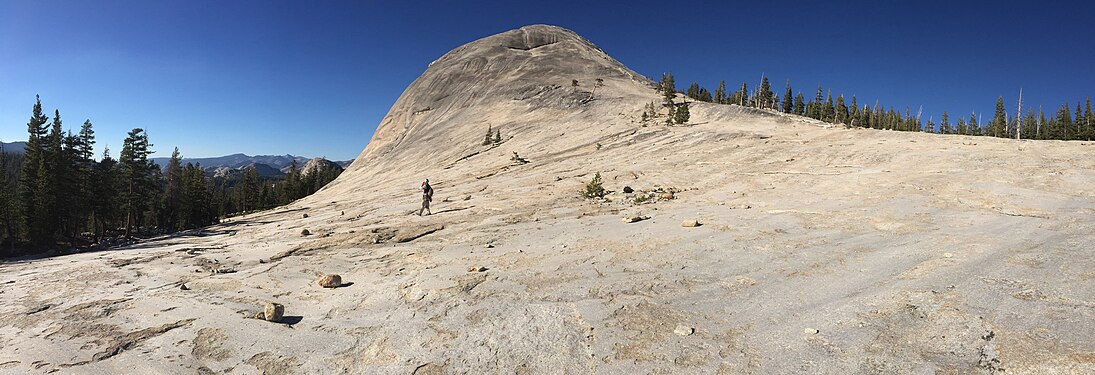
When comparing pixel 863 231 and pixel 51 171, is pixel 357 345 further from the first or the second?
pixel 51 171

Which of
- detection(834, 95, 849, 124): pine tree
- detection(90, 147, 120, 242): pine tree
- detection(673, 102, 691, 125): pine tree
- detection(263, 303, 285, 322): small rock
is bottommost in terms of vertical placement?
detection(263, 303, 285, 322): small rock

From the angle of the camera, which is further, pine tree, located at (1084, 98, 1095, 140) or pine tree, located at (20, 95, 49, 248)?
pine tree, located at (1084, 98, 1095, 140)

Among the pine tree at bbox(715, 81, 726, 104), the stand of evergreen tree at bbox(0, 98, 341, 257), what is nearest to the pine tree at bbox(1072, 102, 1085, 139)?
the pine tree at bbox(715, 81, 726, 104)

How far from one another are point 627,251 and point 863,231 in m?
6.49

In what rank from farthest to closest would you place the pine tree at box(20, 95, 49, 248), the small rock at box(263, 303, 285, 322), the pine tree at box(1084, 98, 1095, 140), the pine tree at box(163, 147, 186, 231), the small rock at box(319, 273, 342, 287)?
the pine tree at box(1084, 98, 1095, 140)
the pine tree at box(163, 147, 186, 231)
the pine tree at box(20, 95, 49, 248)
the small rock at box(319, 273, 342, 287)
the small rock at box(263, 303, 285, 322)

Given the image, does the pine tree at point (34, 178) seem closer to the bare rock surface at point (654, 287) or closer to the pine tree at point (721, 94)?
the bare rock surface at point (654, 287)

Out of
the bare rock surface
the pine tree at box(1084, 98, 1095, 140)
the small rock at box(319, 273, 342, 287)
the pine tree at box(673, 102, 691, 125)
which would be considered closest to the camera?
the bare rock surface

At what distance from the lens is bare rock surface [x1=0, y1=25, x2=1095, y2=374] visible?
19.0ft

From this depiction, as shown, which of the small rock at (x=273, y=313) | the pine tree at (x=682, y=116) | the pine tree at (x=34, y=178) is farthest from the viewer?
the pine tree at (x=682, y=116)

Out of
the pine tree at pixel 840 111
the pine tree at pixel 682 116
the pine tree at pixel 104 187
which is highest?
the pine tree at pixel 840 111

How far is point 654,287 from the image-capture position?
27.2ft

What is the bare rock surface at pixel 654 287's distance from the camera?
5.79m

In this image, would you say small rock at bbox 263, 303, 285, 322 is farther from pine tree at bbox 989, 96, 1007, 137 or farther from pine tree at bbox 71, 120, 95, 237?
pine tree at bbox 989, 96, 1007, 137

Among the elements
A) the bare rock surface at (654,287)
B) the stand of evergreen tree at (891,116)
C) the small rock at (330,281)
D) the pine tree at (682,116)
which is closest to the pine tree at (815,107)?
the stand of evergreen tree at (891,116)
